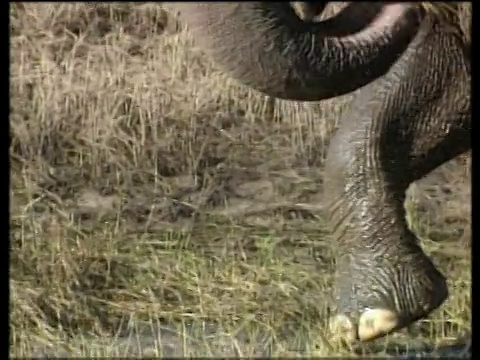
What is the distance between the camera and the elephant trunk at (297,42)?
874 millimetres

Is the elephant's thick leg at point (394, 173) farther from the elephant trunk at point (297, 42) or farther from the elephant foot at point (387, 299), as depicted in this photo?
the elephant trunk at point (297, 42)

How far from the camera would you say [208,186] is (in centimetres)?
147

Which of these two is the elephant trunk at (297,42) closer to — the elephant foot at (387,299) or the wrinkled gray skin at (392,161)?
the wrinkled gray skin at (392,161)

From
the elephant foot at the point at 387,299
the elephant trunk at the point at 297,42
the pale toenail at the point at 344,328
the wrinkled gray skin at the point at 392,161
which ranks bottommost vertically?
the pale toenail at the point at 344,328

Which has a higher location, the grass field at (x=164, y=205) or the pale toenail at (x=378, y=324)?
the grass field at (x=164, y=205)

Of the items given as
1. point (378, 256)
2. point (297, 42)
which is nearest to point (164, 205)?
point (378, 256)

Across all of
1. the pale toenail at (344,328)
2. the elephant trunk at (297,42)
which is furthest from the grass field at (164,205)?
the elephant trunk at (297,42)

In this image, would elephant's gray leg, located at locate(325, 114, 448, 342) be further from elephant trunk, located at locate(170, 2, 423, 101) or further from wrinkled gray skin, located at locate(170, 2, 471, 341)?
elephant trunk, located at locate(170, 2, 423, 101)

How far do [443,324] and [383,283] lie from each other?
8 centimetres

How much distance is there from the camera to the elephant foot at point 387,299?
3.49ft

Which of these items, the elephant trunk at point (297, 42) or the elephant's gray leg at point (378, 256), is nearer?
the elephant trunk at point (297, 42)

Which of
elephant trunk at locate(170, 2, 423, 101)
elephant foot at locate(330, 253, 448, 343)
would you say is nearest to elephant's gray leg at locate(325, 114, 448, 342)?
elephant foot at locate(330, 253, 448, 343)

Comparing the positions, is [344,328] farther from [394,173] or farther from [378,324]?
[394,173]
